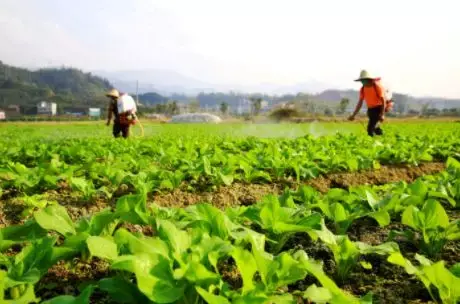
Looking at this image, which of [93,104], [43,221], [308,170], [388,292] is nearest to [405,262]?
[388,292]

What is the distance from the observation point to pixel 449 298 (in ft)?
5.15

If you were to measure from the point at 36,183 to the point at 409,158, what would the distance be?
207 inches

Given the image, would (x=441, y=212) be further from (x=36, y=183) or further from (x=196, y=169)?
(x=36, y=183)

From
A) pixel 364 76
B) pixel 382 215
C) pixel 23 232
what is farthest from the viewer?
pixel 364 76

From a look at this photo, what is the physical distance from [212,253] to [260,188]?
11.2ft

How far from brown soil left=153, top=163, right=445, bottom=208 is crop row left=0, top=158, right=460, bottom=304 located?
1765 mm

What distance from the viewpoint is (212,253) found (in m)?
1.63

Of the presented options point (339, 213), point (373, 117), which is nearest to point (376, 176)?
point (339, 213)

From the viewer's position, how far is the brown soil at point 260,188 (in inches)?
175

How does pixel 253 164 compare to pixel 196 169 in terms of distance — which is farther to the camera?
pixel 253 164

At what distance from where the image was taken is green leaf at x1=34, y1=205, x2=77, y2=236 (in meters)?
1.96

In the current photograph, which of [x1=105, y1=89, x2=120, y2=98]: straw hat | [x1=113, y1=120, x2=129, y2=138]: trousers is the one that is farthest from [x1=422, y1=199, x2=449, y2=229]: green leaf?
[x1=105, y1=89, x2=120, y2=98]: straw hat

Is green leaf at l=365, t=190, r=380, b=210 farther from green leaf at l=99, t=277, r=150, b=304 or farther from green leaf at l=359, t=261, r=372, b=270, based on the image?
green leaf at l=99, t=277, r=150, b=304

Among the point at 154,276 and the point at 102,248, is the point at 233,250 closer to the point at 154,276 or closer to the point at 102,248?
the point at 154,276
